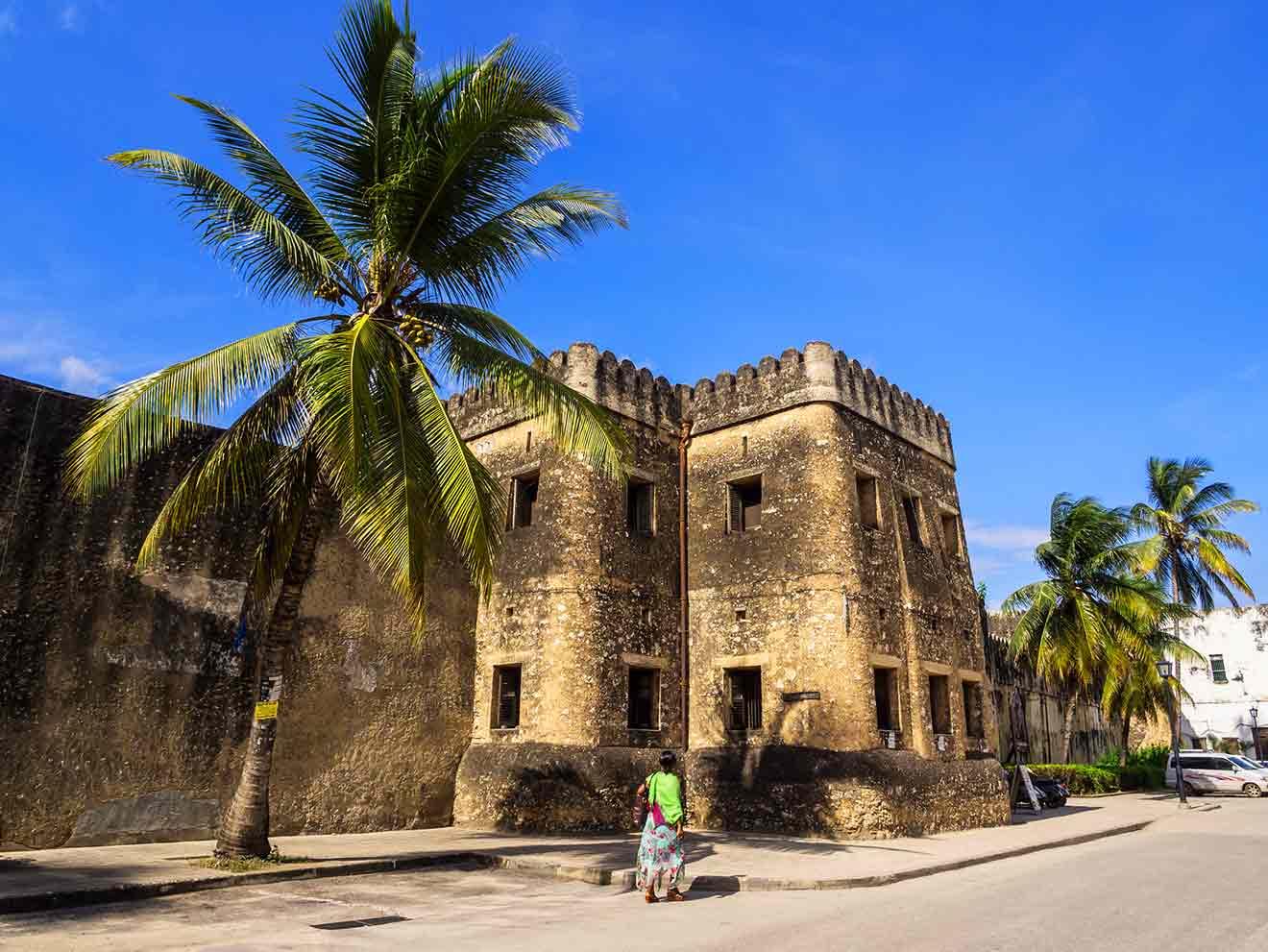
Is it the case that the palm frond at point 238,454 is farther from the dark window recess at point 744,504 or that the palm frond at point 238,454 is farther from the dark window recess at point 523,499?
the dark window recess at point 744,504

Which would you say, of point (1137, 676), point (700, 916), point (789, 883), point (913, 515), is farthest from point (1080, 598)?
point (700, 916)

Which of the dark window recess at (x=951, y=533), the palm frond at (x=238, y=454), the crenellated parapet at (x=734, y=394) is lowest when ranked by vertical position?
the palm frond at (x=238, y=454)

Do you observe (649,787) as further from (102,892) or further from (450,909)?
(102,892)

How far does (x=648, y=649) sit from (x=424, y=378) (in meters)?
7.92

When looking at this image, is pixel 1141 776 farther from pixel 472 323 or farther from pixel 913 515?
pixel 472 323

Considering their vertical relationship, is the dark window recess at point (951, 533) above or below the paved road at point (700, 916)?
above

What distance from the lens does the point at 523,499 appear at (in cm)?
1780

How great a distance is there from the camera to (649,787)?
30.7ft

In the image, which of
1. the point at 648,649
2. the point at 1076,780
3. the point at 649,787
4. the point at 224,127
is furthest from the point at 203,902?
the point at 1076,780

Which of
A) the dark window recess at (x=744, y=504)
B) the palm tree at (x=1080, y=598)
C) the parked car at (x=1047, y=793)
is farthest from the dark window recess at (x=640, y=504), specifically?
the palm tree at (x=1080, y=598)

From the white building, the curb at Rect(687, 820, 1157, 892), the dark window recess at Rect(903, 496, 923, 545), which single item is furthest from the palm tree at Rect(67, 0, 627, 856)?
the white building

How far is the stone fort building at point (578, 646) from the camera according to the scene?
1186 cm

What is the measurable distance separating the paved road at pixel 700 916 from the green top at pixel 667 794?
847 millimetres

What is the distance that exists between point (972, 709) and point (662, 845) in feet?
36.2
